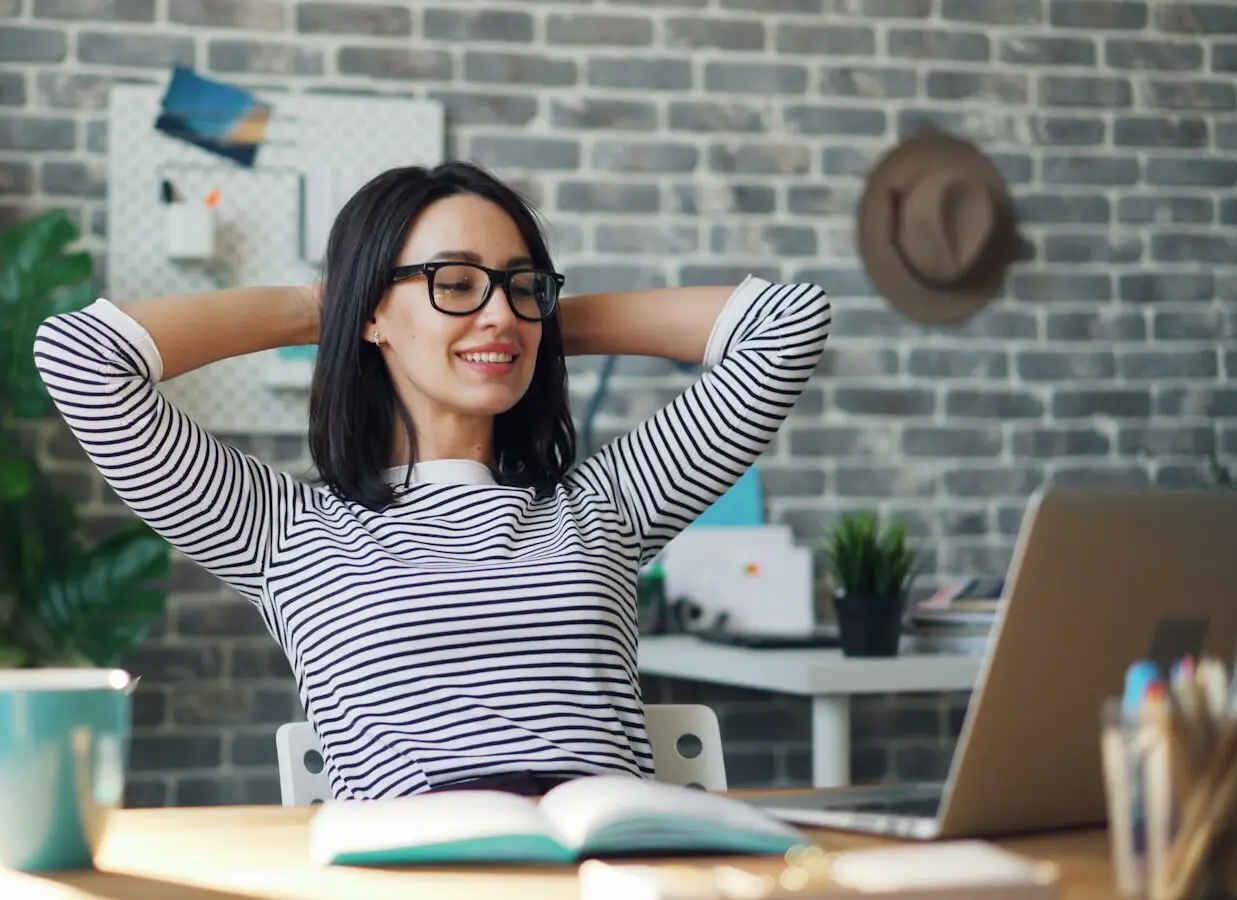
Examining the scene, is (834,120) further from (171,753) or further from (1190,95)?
(171,753)

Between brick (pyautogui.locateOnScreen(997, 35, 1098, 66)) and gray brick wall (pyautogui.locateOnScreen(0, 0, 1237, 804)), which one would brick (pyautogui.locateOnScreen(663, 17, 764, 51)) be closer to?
gray brick wall (pyautogui.locateOnScreen(0, 0, 1237, 804))

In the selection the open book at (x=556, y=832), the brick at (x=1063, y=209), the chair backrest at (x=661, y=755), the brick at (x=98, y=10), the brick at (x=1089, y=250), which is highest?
the brick at (x=98, y=10)

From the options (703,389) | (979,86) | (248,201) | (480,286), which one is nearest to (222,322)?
(480,286)

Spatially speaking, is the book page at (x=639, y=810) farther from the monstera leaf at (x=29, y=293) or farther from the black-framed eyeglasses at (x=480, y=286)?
the monstera leaf at (x=29, y=293)

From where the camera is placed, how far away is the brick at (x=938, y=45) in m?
3.59

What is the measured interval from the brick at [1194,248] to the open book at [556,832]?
10.0 ft

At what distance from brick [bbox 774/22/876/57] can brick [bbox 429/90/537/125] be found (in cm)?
59

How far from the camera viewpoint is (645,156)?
135 inches

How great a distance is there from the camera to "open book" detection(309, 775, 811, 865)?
93 cm

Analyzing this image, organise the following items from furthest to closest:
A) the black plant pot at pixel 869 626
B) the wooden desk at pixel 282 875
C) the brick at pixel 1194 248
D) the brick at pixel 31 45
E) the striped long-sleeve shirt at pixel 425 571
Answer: the brick at pixel 1194 248 < the brick at pixel 31 45 < the black plant pot at pixel 869 626 < the striped long-sleeve shirt at pixel 425 571 < the wooden desk at pixel 282 875

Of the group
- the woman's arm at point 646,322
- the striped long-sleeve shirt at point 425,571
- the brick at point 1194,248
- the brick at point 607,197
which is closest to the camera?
the striped long-sleeve shirt at point 425,571

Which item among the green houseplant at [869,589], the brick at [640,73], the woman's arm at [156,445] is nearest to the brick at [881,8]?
the brick at [640,73]

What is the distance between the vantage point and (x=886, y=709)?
139 inches

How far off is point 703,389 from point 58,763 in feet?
3.33
